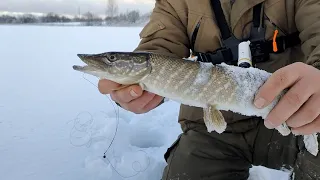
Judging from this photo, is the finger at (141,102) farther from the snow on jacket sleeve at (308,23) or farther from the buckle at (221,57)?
the snow on jacket sleeve at (308,23)

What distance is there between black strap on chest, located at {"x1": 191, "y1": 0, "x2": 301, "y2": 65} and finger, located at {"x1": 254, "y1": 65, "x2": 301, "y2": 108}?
24.2 inches

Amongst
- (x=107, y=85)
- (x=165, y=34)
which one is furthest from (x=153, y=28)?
(x=107, y=85)

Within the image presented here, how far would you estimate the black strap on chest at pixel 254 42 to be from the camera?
1.94 m

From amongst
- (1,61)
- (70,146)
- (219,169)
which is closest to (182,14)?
(219,169)

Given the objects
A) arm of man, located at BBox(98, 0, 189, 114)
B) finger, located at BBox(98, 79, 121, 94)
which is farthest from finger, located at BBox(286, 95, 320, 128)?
arm of man, located at BBox(98, 0, 189, 114)

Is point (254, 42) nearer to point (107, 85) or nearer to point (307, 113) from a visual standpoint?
point (307, 113)

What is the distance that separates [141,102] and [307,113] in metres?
0.75

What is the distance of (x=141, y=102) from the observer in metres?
1.67

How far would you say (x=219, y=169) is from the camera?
2137 millimetres

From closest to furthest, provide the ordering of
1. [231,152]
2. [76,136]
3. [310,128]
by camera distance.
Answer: [310,128], [231,152], [76,136]

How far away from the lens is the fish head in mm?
1497

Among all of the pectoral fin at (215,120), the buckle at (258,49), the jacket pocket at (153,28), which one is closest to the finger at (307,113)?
the pectoral fin at (215,120)

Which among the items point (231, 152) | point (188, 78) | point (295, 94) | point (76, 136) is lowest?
point (76, 136)

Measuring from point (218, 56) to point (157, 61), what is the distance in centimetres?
60
